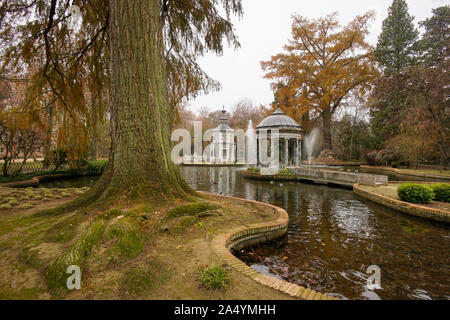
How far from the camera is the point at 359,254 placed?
4.22 metres

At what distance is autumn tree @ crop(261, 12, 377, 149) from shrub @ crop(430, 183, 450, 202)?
20928 mm

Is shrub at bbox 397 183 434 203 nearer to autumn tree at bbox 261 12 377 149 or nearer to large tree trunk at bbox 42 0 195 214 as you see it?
large tree trunk at bbox 42 0 195 214

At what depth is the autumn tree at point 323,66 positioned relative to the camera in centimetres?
2703

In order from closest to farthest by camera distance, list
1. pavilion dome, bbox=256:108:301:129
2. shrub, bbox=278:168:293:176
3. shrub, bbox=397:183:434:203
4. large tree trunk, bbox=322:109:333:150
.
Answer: shrub, bbox=397:183:434:203
shrub, bbox=278:168:293:176
pavilion dome, bbox=256:108:301:129
large tree trunk, bbox=322:109:333:150

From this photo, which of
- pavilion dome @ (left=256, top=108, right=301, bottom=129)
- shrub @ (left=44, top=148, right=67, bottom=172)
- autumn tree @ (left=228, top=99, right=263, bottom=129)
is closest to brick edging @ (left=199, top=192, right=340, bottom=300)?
pavilion dome @ (left=256, top=108, right=301, bottom=129)

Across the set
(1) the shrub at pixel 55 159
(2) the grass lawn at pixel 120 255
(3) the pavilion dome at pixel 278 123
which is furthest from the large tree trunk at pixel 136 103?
(3) the pavilion dome at pixel 278 123

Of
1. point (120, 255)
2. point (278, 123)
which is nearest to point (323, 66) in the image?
point (278, 123)

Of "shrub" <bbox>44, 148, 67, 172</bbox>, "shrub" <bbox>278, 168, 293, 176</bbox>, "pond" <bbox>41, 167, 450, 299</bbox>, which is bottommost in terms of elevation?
"pond" <bbox>41, 167, 450, 299</bbox>

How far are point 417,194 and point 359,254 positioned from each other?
A: 5.10 metres

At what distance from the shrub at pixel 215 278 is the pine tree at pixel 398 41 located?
36598mm

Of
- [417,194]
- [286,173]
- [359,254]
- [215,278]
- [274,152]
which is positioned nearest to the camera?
[215,278]

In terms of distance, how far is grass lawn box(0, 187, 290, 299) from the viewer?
2.34 meters

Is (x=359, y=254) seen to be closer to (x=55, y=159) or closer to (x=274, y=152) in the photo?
(x=274, y=152)

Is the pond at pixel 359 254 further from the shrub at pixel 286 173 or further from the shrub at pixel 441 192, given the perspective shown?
the shrub at pixel 286 173
